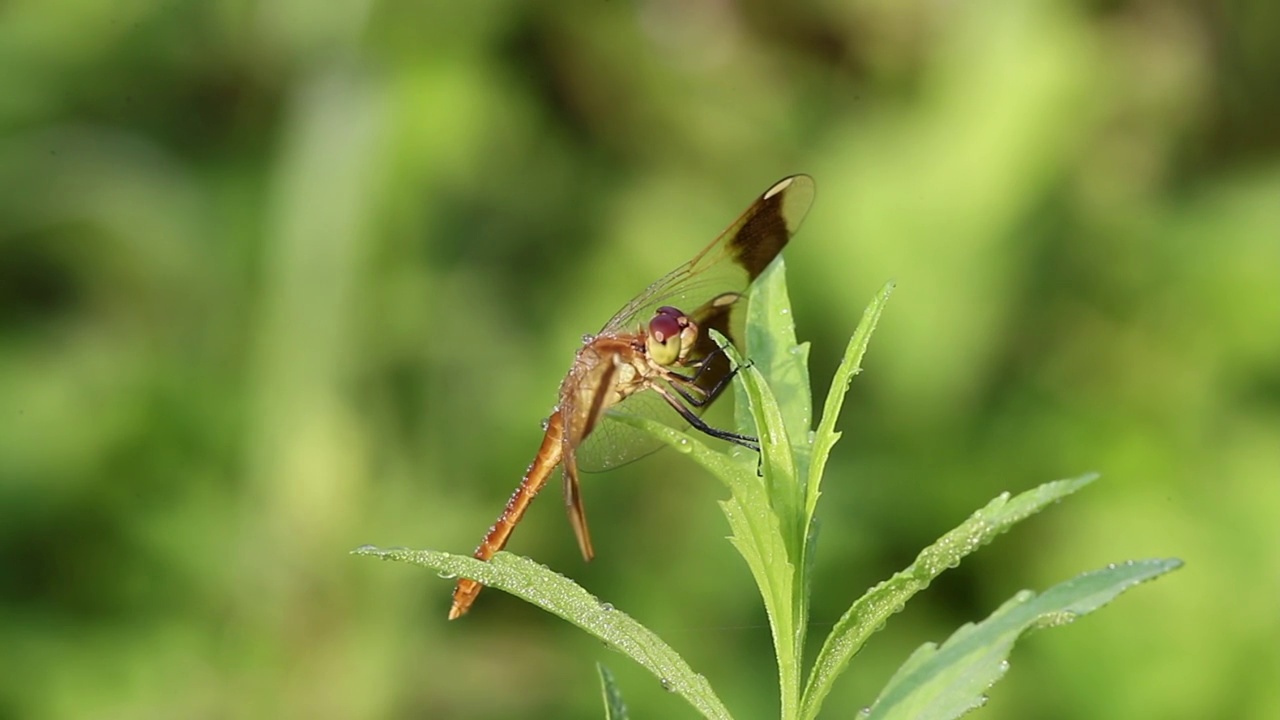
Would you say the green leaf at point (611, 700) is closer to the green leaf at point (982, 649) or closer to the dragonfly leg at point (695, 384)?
the green leaf at point (982, 649)

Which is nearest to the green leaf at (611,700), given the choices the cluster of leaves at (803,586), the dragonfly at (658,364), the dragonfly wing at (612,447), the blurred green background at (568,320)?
the cluster of leaves at (803,586)

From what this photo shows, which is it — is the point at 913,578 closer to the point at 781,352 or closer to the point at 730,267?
the point at 781,352

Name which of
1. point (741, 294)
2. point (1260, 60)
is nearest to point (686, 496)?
point (741, 294)

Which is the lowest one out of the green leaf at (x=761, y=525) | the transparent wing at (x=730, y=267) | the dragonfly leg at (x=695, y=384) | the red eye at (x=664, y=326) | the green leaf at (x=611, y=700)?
the green leaf at (x=611, y=700)

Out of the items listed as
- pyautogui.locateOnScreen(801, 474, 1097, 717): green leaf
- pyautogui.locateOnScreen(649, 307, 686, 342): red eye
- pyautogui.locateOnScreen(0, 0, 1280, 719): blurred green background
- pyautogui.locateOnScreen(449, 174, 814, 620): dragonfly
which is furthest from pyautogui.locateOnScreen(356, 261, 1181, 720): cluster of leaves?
pyautogui.locateOnScreen(0, 0, 1280, 719): blurred green background

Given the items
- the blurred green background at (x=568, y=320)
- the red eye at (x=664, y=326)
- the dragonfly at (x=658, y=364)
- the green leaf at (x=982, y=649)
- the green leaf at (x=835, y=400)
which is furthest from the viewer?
the blurred green background at (x=568, y=320)

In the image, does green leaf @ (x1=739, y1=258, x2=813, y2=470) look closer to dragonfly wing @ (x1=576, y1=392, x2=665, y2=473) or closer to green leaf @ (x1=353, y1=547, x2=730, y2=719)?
green leaf @ (x1=353, y1=547, x2=730, y2=719)

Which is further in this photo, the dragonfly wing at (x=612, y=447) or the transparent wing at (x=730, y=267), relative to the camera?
the transparent wing at (x=730, y=267)

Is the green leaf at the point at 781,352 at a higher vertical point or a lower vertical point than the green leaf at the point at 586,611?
higher

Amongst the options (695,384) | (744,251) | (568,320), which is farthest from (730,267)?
(568,320)
